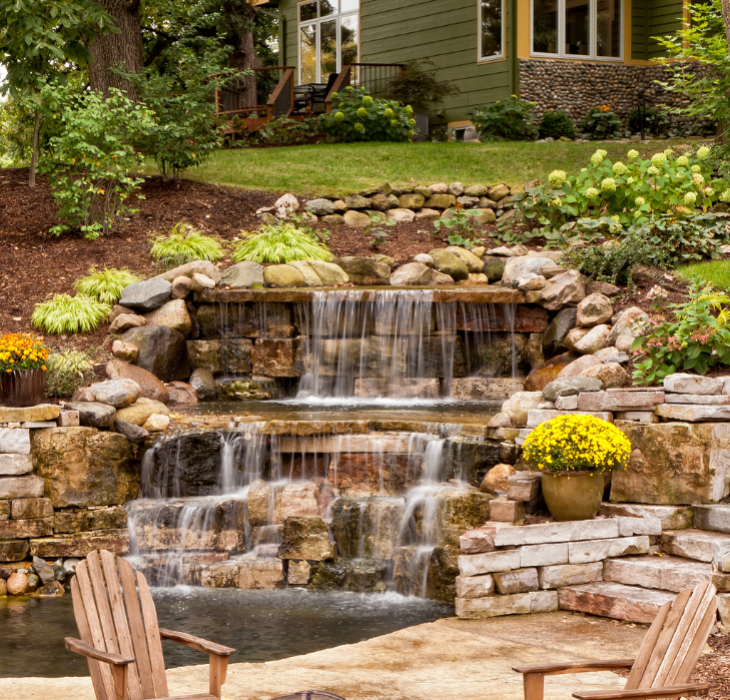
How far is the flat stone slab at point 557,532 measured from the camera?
5.77m

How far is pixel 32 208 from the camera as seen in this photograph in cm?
1225

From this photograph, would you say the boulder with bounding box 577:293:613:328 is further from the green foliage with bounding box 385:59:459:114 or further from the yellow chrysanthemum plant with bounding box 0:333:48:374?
the green foliage with bounding box 385:59:459:114

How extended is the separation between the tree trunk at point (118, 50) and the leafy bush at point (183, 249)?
3.91 m

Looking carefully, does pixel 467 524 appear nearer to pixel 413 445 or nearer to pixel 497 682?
pixel 413 445

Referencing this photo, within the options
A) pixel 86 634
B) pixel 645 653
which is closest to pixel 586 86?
pixel 645 653

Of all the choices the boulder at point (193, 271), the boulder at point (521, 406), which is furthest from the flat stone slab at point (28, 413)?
the boulder at point (521, 406)

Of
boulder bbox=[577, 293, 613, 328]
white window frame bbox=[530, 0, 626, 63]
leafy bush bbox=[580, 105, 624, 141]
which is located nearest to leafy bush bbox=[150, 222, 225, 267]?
boulder bbox=[577, 293, 613, 328]

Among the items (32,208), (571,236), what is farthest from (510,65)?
(32,208)

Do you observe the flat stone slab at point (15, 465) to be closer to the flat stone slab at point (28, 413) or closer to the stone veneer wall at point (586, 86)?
the flat stone slab at point (28, 413)

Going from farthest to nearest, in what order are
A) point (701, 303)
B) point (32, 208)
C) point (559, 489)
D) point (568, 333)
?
1. point (32, 208)
2. point (568, 333)
3. point (701, 303)
4. point (559, 489)

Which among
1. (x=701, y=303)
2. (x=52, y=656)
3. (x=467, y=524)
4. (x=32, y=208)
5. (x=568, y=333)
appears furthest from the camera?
(x=32, y=208)

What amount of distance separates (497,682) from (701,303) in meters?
3.57

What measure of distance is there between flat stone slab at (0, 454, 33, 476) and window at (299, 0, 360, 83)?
14.7 m

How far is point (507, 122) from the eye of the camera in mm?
16266
